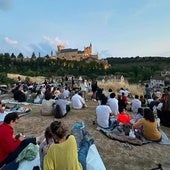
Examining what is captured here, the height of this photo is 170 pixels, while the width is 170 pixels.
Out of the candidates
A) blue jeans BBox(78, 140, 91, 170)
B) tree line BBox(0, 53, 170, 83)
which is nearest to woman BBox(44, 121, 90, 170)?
blue jeans BBox(78, 140, 91, 170)

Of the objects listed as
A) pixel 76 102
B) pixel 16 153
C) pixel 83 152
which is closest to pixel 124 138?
pixel 83 152

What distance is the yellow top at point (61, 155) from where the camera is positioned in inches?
172

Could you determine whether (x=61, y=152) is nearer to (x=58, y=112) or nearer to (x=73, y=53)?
(x=58, y=112)

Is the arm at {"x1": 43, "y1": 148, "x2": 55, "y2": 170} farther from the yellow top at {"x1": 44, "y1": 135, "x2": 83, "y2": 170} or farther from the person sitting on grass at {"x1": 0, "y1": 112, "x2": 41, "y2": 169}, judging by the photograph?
the person sitting on grass at {"x1": 0, "y1": 112, "x2": 41, "y2": 169}

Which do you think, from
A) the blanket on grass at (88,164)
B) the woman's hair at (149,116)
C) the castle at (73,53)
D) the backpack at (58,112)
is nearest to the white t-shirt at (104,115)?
the woman's hair at (149,116)

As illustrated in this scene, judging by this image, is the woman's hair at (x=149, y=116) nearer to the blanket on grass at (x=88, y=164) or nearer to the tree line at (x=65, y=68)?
the blanket on grass at (x=88, y=164)

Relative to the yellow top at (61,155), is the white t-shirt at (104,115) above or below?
below

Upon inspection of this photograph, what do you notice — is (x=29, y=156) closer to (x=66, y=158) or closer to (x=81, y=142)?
(x=81, y=142)

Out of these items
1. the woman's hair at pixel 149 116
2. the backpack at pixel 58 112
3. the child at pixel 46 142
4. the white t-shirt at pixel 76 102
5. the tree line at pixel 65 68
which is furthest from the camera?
the tree line at pixel 65 68

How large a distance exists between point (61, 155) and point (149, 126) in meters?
5.51

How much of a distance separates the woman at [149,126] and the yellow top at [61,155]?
209 inches

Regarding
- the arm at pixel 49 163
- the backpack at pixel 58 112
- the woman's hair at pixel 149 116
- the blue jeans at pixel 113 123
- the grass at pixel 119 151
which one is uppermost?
the arm at pixel 49 163

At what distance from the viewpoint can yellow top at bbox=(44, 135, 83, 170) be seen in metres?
4.36

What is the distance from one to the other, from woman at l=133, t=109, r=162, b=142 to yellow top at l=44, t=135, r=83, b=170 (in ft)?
17.4
